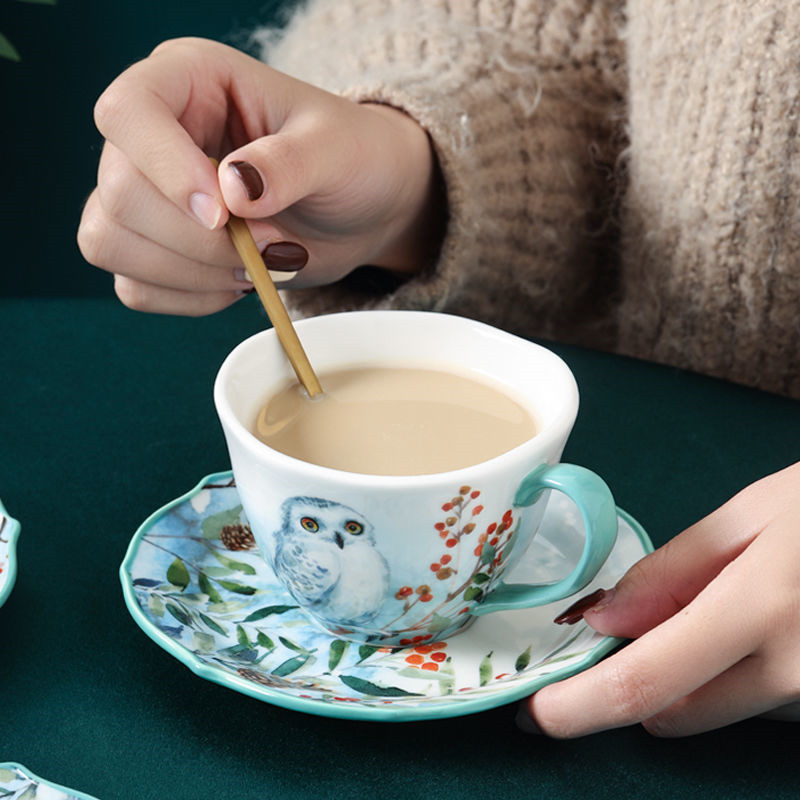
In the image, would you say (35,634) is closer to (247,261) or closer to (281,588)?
(281,588)

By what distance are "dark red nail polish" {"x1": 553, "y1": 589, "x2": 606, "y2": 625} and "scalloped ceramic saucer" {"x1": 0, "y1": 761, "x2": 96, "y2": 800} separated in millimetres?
237

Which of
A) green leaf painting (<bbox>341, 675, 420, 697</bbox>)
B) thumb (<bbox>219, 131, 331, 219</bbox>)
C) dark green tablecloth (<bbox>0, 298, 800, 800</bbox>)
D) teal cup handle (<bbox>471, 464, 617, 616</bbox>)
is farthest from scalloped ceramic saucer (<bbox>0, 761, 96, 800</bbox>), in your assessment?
thumb (<bbox>219, 131, 331, 219</bbox>)

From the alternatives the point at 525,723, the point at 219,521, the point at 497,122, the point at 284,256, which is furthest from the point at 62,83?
the point at 525,723

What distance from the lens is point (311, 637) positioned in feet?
1.55

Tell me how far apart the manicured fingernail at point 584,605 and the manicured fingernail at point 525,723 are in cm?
6

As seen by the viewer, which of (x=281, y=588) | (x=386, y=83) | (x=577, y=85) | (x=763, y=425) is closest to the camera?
(x=281, y=588)

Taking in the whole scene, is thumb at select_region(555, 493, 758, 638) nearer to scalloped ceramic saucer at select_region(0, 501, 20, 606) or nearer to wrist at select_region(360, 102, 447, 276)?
scalloped ceramic saucer at select_region(0, 501, 20, 606)

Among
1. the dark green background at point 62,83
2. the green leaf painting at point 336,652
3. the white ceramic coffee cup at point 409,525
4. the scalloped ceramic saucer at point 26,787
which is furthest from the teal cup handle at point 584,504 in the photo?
the dark green background at point 62,83

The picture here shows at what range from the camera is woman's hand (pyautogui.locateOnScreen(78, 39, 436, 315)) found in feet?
1.88

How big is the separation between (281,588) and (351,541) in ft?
0.35

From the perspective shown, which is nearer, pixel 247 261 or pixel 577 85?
pixel 247 261

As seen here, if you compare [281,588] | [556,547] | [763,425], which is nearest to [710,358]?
[763,425]

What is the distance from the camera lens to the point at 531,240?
2.99 ft

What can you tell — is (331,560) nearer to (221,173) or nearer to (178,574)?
(178,574)
